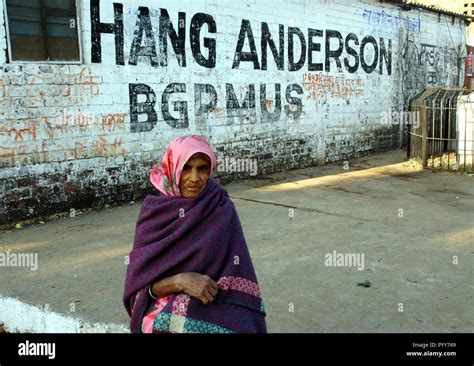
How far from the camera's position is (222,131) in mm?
8695

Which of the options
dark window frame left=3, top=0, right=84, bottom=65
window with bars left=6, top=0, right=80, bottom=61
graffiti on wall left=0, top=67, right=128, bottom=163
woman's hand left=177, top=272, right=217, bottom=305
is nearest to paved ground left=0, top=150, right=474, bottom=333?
graffiti on wall left=0, top=67, right=128, bottom=163

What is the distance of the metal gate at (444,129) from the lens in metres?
9.67

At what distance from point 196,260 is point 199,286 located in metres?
0.11

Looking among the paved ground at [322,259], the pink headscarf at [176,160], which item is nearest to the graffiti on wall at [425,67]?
the paved ground at [322,259]

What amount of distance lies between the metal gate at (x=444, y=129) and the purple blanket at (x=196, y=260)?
8.61 meters

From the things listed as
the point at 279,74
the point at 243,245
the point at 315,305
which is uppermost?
the point at 279,74

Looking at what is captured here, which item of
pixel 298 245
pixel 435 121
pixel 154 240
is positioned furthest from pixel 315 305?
pixel 435 121

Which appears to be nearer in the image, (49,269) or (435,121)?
(49,269)

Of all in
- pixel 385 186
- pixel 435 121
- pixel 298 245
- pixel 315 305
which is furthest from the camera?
pixel 435 121

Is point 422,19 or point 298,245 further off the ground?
point 422,19

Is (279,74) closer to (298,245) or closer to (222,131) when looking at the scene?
(222,131)

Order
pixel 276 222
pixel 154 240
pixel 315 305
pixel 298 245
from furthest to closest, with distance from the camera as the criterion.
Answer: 1. pixel 276 222
2. pixel 298 245
3. pixel 315 305
4. pixel 154 240

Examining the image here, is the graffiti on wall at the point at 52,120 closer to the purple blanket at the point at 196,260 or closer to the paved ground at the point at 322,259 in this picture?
the paved ground at the point at 322,259
